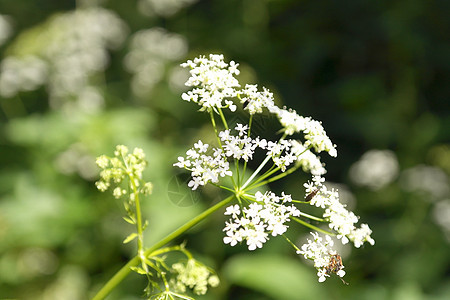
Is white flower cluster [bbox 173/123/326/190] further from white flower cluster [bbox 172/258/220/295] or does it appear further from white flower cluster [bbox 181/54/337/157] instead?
white flower cluster [bbox 172/258/220/295]

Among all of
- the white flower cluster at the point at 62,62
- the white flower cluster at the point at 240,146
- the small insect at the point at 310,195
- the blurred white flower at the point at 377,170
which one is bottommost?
the small insect at the point at 310,195

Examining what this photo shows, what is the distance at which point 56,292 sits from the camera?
4.46m

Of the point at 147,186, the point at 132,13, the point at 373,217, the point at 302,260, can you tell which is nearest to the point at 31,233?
the point at 302,260

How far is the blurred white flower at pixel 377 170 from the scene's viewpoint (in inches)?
230

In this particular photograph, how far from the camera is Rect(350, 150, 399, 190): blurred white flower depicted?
583 centimetres

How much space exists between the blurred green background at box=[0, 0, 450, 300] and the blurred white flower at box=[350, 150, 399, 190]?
2 centimetres

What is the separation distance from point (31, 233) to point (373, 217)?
378 centimetres

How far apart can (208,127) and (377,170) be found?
88.5 inches

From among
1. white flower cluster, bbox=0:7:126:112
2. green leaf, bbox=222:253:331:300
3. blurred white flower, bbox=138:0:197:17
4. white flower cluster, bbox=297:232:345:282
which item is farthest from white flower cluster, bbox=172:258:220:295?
blurred white flower, bbox=138:0:197:17

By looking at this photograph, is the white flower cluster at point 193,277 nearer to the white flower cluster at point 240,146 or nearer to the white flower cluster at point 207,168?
the white flower cluster at point 207,168

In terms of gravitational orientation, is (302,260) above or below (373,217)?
below

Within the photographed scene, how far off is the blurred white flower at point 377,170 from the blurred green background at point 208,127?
2 centimetres

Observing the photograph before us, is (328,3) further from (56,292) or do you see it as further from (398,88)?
(56,292)

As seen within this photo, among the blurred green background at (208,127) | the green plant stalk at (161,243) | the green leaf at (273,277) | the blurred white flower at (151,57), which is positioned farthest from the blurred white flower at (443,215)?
the green plant stalk at (161,243)
